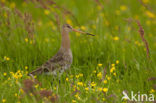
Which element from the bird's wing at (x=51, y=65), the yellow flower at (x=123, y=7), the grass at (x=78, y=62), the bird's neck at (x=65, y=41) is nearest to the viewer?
the grass at (x=78, y=62)

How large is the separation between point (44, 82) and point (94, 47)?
1.47m

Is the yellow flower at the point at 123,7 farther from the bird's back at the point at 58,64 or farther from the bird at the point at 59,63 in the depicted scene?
the bird's back at the point at 58,64

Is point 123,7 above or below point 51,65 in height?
above

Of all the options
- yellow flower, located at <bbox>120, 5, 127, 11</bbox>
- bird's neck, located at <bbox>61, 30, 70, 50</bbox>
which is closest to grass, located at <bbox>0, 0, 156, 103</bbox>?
bird's neck, located at <bbox>61, 30, 70, 50</bbox>

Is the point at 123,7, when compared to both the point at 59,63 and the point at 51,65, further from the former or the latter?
the point at 51,65

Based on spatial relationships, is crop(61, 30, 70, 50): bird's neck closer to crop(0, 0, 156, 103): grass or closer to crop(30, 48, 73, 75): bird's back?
crop(30, 48, 73, 75): bird's back

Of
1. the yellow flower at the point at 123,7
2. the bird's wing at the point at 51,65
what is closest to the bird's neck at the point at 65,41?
the bird's wing at the point at 51,65

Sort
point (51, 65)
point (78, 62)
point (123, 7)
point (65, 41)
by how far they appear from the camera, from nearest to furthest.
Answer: point (51, 65) → point (65, 41) → point (78, 62) → point (123, 7)

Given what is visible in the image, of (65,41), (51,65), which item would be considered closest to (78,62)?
(65,41)

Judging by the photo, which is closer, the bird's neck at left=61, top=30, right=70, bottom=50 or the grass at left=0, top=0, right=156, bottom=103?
the grass at left=0, top=0, right=156, bottom=103

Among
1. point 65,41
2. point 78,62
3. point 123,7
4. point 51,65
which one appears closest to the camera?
point 51,65

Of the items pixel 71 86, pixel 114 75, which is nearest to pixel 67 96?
pixel 71 86

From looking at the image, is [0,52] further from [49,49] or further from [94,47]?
[94,47]

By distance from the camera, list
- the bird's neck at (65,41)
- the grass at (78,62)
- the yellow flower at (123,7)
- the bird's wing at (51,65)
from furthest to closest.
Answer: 1. the yellow flower at (123,7)
2. the bird's neck at (65,41)
3. the bird's wing at (51,65)
4. the grass at (78,62)
